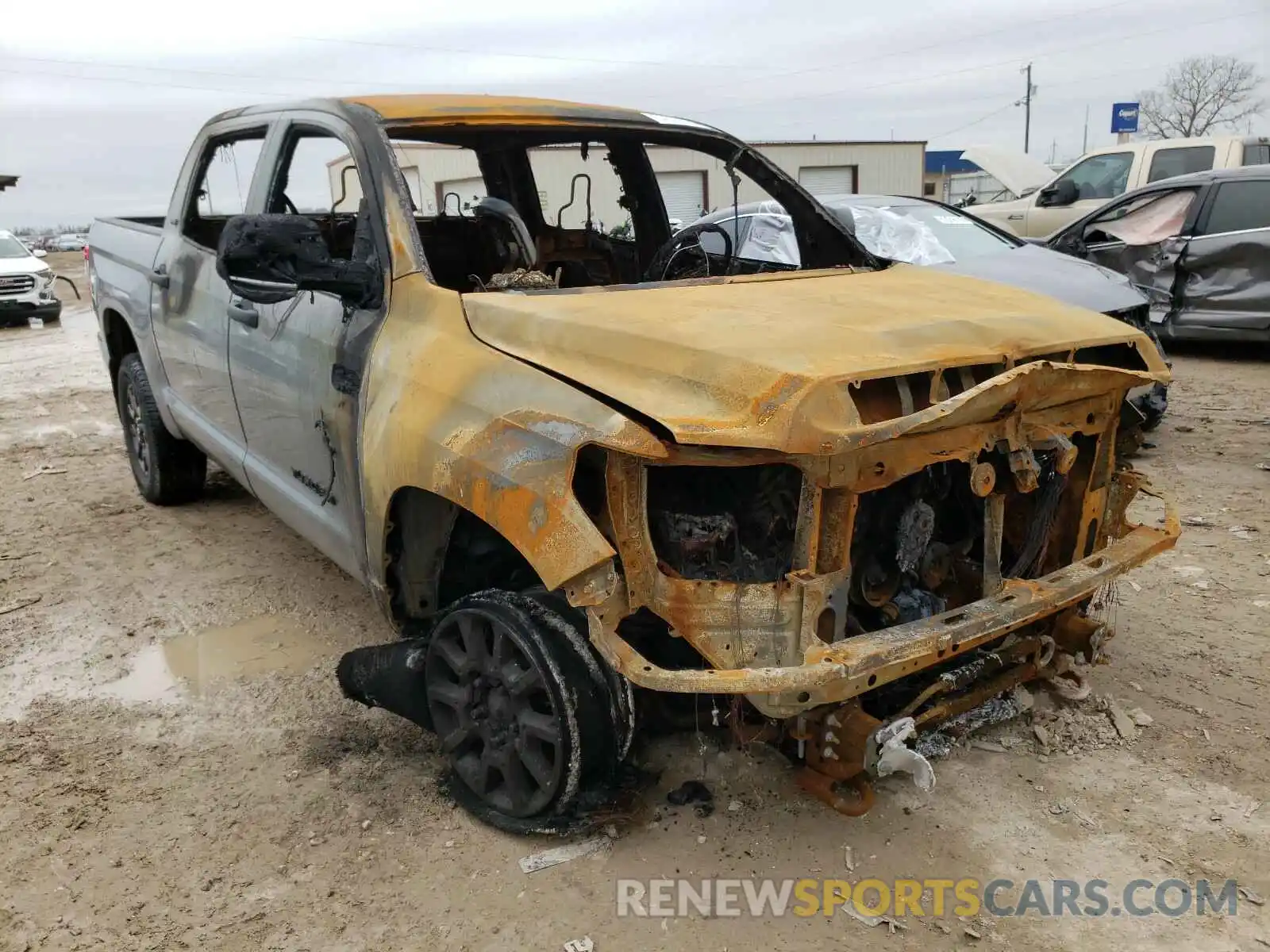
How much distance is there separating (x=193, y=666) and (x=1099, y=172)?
10.6 meters

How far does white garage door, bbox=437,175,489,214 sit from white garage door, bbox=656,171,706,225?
31.4 inches

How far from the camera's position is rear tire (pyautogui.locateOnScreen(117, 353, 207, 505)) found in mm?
5051

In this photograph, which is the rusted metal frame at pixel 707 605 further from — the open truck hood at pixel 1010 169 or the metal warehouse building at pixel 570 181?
the open truck hood at pixel 1010 169

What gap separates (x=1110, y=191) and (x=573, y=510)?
Result: 10567mm

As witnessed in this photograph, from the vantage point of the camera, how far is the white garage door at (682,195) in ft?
14.2

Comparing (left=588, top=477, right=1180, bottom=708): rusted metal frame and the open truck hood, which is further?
the open truck hood

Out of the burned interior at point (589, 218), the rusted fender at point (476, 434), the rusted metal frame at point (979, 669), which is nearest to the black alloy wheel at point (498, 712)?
the rusted fender at point (476, 434)

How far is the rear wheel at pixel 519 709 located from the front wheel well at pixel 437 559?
0.14 m

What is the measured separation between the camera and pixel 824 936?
Answer: 7.47 ft

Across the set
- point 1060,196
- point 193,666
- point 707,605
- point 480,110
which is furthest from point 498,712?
point 1060,196

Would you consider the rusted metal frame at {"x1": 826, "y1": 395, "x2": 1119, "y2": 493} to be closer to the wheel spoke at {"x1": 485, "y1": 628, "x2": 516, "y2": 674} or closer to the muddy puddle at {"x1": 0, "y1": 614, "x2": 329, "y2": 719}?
the wheel spoke at {"x1": 485, "y1": 628, "x2": 516, "y2": 674}

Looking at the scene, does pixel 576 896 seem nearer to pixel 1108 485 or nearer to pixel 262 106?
pixel 1108 485

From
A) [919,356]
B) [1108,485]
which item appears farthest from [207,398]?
[1108,485]

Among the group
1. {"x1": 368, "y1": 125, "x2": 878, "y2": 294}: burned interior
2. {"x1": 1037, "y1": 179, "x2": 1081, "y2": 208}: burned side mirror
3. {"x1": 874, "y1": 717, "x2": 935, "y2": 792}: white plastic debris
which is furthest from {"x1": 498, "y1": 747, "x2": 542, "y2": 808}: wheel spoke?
{"x1": 1037, "y1": 179, "x2": 1081, "y2": 208}: burned side mirror
